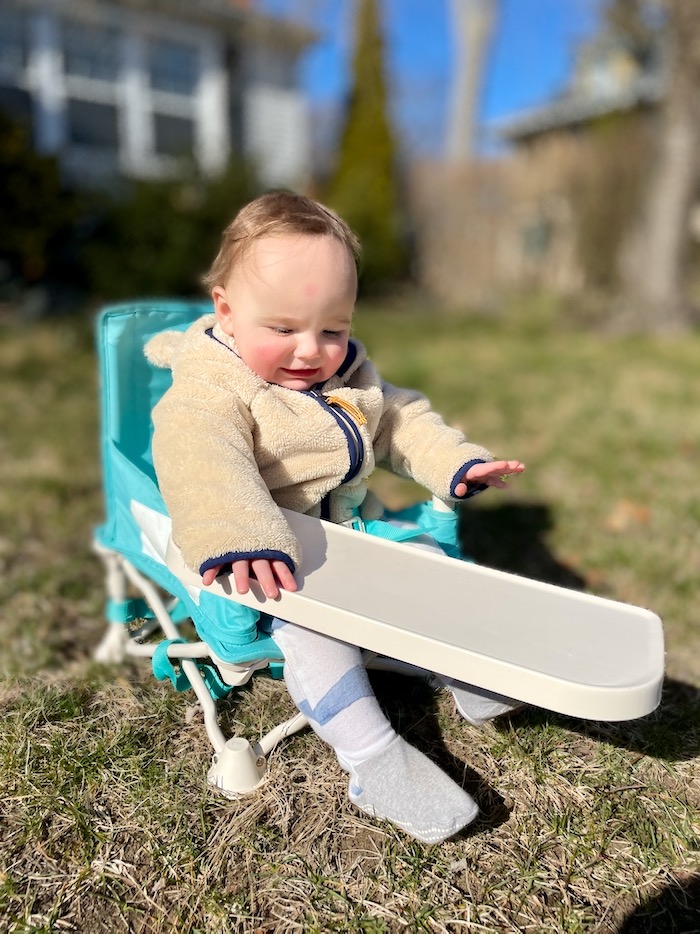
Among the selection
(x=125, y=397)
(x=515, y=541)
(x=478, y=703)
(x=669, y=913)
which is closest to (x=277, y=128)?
(x=515, y=541)

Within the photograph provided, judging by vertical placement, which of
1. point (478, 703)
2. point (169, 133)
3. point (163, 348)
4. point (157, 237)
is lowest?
point (478, 703)

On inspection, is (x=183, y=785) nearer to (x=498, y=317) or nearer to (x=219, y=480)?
(x=219, y=480)

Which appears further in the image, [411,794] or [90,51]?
[90,51]

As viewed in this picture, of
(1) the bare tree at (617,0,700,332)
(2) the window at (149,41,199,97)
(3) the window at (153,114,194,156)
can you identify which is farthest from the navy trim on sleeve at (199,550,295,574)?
(2) the window at (149,41,199,97)

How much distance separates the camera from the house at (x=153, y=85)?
9711mm

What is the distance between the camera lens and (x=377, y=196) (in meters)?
12.0

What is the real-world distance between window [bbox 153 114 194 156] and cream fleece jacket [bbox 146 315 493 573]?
10.1 metres

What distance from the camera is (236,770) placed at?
165 cm

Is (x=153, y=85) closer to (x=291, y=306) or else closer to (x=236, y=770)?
(x=291, y=306)

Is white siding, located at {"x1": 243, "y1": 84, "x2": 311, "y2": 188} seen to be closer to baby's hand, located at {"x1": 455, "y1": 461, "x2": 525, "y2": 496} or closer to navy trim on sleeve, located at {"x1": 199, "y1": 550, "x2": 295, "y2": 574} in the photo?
baby's hand, located at {"x1": 455, "y1": 461, "x2": 525, "y2": 496}

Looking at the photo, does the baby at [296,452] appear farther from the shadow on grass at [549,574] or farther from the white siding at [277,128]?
the white siding at [277,128]

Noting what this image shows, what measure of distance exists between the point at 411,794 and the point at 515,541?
7.31 ft

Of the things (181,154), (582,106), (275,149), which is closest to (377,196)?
(275,149)

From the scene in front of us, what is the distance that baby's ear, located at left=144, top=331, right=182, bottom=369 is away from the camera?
2028mm
